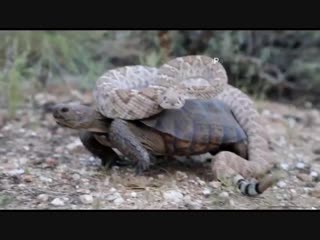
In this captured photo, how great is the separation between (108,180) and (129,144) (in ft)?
1.35

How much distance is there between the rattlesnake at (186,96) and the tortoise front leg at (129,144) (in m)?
0.12

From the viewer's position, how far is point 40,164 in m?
7.07

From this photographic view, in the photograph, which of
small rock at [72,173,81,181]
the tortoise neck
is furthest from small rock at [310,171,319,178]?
small rock at [72,173,81,181]

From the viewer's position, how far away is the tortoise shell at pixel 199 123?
6.58 m

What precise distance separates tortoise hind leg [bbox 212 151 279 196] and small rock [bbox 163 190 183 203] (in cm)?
53

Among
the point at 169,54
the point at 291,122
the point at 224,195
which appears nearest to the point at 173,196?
the point at 224,195

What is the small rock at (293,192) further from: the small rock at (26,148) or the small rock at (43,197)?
the small rock at (26,148)

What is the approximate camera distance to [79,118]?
6.73 m

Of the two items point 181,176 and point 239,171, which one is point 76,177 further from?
point 239,171

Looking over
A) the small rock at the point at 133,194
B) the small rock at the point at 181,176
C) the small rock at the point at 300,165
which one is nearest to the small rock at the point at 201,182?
the small rock at the point at 181,176

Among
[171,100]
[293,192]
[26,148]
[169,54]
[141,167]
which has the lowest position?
[293,192]

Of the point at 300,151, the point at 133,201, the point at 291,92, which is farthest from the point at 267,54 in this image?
the point at 133,201

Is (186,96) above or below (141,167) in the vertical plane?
above

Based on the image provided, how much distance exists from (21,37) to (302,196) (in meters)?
5.22
